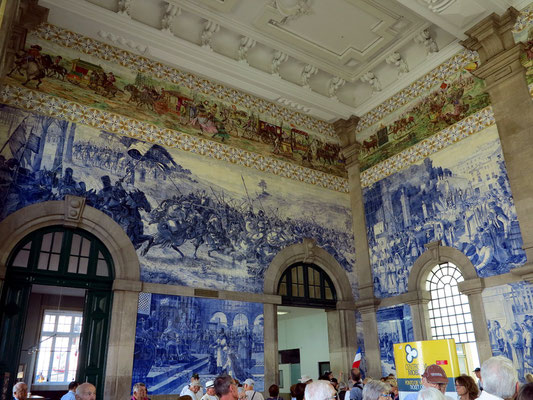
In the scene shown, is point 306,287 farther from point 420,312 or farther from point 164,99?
point 164,99

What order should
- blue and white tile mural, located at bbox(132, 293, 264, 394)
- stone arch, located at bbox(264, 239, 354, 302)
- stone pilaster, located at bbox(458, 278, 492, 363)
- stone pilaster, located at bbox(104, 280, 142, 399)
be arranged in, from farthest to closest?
stone arch, located at bbox(264, 239, 354, 302) → stone pilaster, located at bbox(458, 278, 492, 363) → blue and white tile mural, located at bbox(132, 293, 264, 394) → stone pilaster, located at bbox(104, 280, 142, 399)

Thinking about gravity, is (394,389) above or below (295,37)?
below

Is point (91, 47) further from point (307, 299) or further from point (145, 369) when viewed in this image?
point (307, 299)

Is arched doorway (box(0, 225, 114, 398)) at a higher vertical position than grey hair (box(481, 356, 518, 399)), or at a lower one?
higher

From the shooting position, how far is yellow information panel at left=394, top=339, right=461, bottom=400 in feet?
17.7

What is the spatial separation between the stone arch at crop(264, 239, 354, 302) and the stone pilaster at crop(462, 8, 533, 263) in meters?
5.59

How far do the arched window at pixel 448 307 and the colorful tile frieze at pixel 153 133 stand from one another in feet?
14.7

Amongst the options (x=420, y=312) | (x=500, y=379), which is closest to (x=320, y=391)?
(x=500, y=379)

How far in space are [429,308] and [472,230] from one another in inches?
103

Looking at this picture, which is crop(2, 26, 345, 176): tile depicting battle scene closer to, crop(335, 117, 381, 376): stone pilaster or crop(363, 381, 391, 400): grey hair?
crop(335, 117, 381, 376): stone pilaster

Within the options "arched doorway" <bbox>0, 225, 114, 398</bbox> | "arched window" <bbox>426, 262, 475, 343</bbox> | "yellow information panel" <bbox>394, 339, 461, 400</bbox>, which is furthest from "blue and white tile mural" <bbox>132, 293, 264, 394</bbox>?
"yellow information panel" <bbox>394, 339, 461, 400</bbox>

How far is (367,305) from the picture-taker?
1376 centimetres

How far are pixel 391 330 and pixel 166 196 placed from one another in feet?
24.9

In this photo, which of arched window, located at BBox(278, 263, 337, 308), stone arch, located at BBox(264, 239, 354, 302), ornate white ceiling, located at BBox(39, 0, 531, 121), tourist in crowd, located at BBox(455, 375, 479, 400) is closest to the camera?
tourist in crowd, located at BBox(455, 375, 479, 400)
